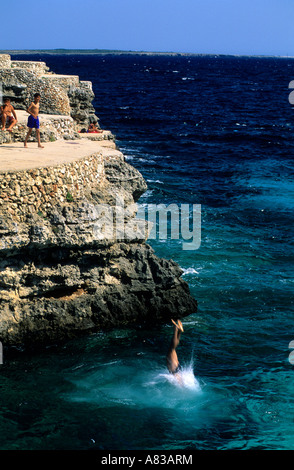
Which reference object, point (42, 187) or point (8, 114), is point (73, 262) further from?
point (8, 114)

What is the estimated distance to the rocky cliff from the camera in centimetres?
1298

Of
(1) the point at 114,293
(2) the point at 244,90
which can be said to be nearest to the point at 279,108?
(2) the point at 244,90

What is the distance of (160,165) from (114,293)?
67.6 ft

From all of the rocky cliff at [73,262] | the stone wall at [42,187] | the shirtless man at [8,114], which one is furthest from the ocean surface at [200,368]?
the shirtless man at [8,114]

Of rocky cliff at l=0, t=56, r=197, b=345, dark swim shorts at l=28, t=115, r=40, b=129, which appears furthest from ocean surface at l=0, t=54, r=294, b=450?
dark swim shorts at l=28, t=115, r=40, b=129

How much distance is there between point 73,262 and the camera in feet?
45.8

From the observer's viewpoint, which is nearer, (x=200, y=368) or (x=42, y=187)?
(x=200, y=368)

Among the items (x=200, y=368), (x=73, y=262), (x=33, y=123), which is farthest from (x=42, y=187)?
(x=200, y=368)

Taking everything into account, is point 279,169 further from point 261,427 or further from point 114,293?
point 261,427

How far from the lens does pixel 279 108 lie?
221ft

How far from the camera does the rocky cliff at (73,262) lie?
1298 cm

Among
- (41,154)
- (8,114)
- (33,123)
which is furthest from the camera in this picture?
(8,114)

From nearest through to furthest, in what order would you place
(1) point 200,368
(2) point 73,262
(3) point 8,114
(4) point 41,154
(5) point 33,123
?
1. (1) point 200,368
2. (2) point 73,262
3. (4) point 41,154
4. (5) point 33,123
5. (3) point 8,114

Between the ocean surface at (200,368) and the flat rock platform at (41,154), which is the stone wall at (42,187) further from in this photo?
the ocean surface at (200,368)
